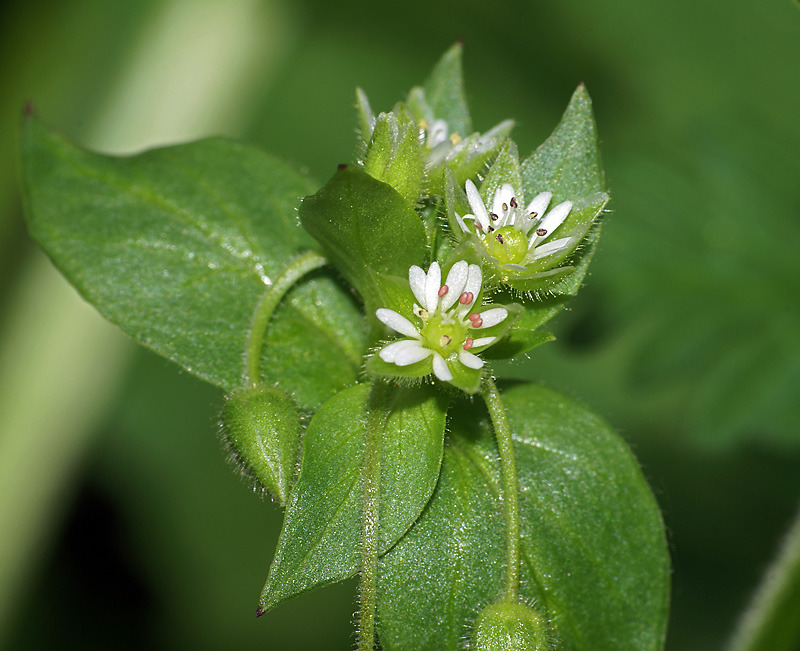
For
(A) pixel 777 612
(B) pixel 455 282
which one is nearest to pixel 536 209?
(B) pixel 455 282

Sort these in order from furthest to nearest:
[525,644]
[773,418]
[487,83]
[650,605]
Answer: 1. [487,83]
2. [773,418]
3. [650,605]
4. [525,644]

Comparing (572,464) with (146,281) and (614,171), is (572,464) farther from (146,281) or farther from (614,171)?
(614,171)

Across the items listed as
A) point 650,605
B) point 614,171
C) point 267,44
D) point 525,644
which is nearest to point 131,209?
point 525,644

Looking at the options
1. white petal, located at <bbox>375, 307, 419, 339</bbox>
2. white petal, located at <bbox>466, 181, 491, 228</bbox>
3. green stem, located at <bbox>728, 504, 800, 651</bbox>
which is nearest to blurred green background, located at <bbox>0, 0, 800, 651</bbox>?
green stem, located at <bbox>728, 504, 800, 651</bbox>

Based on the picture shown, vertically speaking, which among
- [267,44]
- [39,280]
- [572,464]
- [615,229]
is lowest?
[39,280]

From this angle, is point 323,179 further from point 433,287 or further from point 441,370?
point 441,370

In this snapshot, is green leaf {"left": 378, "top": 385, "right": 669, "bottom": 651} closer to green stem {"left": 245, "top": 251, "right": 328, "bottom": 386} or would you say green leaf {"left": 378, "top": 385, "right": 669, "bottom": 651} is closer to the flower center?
the flower center

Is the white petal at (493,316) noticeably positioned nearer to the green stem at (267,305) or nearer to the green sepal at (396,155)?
the green sepal at (396,155)
